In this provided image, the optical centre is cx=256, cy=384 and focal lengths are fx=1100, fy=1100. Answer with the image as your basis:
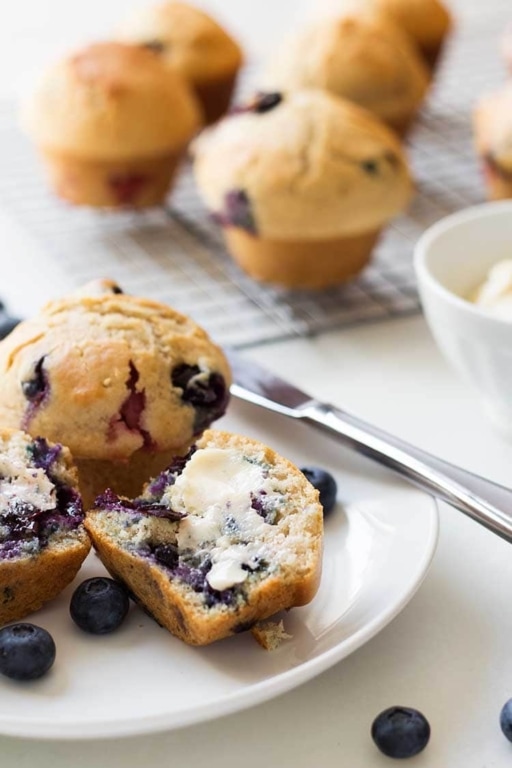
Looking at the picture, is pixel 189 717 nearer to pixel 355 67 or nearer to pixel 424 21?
pixel 355 67

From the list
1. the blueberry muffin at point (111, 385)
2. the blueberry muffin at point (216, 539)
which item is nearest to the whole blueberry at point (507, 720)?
the blueberry muffin at point (216, 539)

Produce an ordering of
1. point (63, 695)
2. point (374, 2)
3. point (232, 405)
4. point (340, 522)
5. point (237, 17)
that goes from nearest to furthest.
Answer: point (63, 695) → point (340, 522) → point (232, 405) → point (374, 2) → point (237, 17)

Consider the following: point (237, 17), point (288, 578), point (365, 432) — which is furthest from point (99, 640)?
point (237, 17)

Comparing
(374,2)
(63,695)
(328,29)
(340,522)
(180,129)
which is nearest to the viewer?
(63,695)

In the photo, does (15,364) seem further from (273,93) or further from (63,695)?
(273,93)

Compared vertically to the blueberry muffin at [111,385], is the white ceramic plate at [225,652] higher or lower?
lower

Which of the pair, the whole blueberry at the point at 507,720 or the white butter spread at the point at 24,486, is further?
the white butter spread at the point at 24,486

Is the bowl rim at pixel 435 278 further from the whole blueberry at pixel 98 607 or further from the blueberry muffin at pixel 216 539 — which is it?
the whole blueberry at pixel 98 607

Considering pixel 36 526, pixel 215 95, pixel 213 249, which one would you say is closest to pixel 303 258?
pixel 213 249
